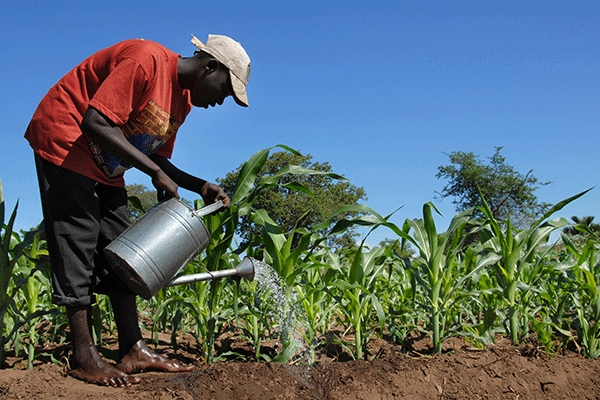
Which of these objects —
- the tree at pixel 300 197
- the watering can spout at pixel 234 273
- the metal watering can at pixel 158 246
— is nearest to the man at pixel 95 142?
the metal watering can at pixel 158 246

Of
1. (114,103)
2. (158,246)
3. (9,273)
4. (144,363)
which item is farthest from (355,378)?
(9,273)

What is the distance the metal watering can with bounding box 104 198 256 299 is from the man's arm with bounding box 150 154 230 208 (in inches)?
8.9

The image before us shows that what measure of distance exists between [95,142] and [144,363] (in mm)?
1032

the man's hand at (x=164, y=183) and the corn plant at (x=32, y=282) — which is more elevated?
the man's hand at (x=164, y=183)

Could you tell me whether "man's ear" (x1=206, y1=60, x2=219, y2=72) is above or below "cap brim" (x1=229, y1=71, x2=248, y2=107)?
above

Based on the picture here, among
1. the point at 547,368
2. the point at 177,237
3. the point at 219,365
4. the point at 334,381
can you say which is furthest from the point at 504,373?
the point at 177,237

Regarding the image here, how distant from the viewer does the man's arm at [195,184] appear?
6.88ft

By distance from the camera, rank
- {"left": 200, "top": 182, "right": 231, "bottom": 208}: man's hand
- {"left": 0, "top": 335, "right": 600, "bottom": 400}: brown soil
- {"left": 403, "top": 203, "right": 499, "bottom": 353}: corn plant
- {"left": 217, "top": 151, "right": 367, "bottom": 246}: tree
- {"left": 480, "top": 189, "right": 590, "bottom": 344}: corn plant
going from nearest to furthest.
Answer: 1. {"left": 0, "top": 335, "right": 600, "bottom": 400}: brown soil
2. {"left": 200, "top": 182, "right": 231, "bottom": 208}: man's hand
3. {"left": 403, "top": 203, "right": 499, "bottom": 353}: corn plant
4. {"left": 480, "top": 189, "right": 590, "bottom": 344}: corn plant
5. {"left": 217, "top": 151, "right": 367, "bottom": 246}: tree

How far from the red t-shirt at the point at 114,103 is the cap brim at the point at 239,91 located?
11.3 inches

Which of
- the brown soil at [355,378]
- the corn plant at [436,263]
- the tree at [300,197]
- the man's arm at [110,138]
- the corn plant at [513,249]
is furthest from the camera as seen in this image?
the tree at [300,197]

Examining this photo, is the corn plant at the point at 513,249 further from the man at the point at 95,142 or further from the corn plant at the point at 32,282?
the corn plant at the point at 32,282

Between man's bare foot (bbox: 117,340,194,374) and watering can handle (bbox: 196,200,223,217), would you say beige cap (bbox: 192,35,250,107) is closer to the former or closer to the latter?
watering can handle (bbox: 196,200,223,217)

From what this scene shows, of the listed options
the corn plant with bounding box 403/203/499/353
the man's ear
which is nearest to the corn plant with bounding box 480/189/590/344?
the corn plant with bounding box 403/203/499/353

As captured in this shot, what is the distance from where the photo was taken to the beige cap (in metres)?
1.89
